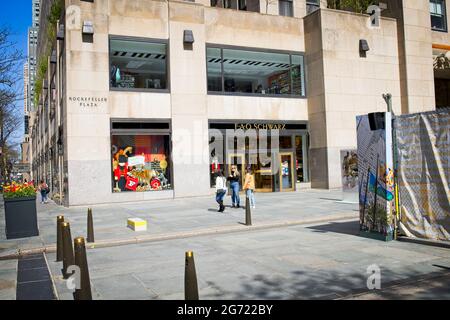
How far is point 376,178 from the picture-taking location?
9953mm

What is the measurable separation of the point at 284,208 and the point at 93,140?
972 cm

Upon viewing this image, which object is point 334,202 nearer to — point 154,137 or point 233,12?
point 154,137

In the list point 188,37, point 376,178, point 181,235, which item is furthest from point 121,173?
point 376,178

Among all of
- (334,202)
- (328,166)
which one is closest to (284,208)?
(334,202)

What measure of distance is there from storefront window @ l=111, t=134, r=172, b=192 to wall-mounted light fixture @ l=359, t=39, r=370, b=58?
13251 millimetres

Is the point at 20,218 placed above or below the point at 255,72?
below

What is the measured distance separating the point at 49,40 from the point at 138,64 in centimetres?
1321

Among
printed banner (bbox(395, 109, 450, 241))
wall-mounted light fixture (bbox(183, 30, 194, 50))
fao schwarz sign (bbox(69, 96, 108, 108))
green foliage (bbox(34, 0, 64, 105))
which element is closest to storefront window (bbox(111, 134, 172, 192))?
fao schwarz sign (bbox(69, 96, 108, 108))

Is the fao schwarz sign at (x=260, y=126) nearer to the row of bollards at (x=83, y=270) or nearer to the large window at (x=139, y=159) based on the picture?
the large window at (x=139, y=159)

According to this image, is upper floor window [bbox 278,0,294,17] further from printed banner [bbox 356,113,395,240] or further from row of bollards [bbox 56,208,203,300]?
row of bollards [bbox 56,208,203,300]

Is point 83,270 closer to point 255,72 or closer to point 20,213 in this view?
point 20,213

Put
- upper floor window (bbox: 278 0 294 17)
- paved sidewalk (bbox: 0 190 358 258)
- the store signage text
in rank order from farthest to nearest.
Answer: upper floor window (bbox: 278 0 294 17), the store signage text, paved sidewalk (bbox: 0 190 358 258)

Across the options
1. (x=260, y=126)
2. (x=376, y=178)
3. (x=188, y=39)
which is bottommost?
(x=376, y=178)

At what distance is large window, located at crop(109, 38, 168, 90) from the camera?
21.4 metres
